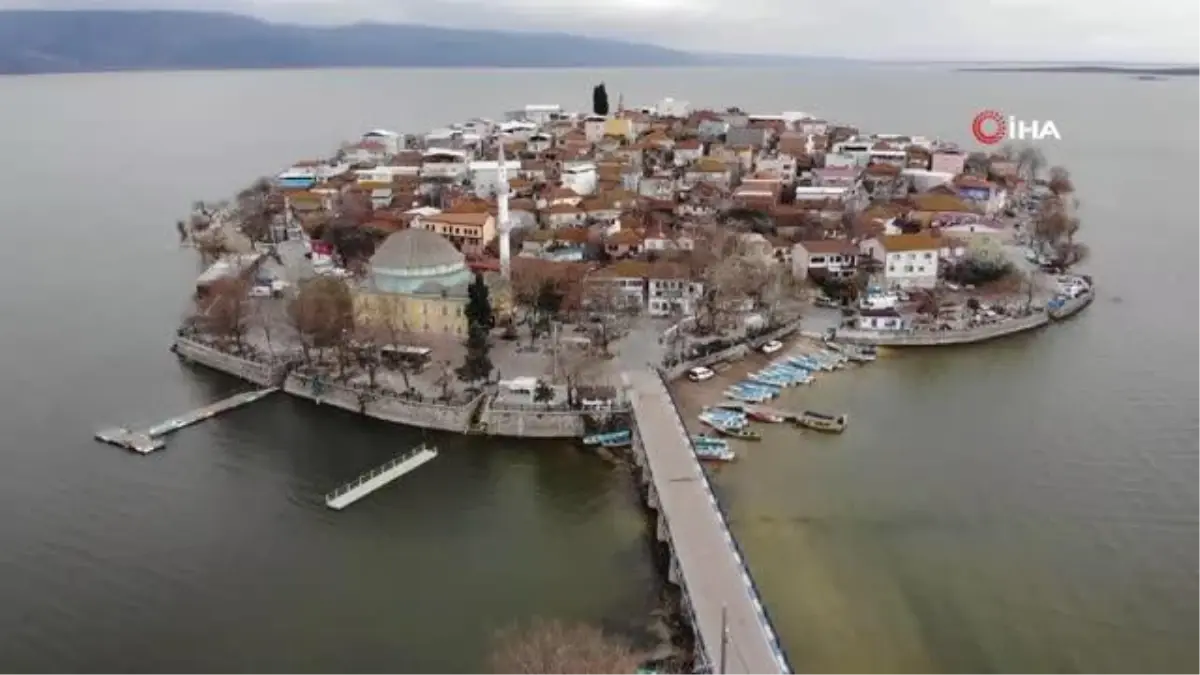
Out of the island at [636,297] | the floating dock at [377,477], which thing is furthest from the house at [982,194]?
the floating dock at [377,477]

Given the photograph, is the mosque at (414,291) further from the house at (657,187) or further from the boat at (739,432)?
the house at (657,187)

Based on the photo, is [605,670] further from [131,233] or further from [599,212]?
[131,233]

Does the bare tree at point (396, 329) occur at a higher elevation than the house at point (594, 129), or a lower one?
lower

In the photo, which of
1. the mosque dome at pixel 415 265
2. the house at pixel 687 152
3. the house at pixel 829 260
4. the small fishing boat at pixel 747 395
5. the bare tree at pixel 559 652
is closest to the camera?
the bare tree at pixel 559 652

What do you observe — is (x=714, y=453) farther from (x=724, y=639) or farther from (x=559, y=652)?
(x=559, y=652)

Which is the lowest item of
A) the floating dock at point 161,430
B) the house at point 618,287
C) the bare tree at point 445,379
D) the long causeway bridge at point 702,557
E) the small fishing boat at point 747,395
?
the floating dock at point 161,430

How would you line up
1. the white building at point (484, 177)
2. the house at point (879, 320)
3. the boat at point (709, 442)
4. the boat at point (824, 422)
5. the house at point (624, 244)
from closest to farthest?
the boat at point (709, 442)
the boat at point (824, 422)
the house at point (879, 320)
the house at point (624, 244)
the white building at point (484, 177)

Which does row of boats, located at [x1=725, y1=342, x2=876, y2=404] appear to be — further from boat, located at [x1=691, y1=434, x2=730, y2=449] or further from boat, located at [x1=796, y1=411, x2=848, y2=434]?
boat, located at [x1=691, y1=434, x2=730, y2=449]
